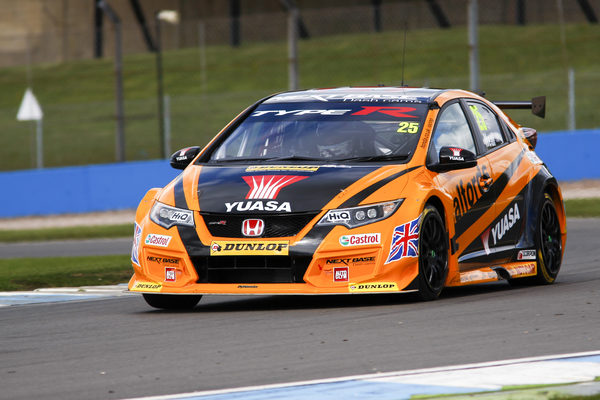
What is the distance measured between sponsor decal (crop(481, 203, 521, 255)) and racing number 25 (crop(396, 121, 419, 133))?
0.93m

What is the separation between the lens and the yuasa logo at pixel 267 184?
27.0 feet

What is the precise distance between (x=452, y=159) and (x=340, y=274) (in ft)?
4.12

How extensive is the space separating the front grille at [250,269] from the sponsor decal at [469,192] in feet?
4.50

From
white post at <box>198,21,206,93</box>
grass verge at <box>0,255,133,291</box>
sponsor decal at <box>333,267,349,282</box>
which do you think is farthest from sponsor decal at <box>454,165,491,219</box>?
white post at <box>198,21,206,93</box>

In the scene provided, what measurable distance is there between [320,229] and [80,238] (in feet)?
40.7

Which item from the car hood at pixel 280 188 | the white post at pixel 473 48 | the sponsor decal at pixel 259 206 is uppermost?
the white post at pixel 473 48

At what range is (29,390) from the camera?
5633 mm

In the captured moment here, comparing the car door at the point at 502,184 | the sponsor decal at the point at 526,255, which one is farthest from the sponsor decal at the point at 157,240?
the sponsor decal at the point at 526,255

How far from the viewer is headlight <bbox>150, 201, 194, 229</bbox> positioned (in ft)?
27.4

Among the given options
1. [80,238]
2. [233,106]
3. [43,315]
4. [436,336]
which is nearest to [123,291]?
[43,315]

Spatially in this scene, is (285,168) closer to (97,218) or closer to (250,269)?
(250,269)

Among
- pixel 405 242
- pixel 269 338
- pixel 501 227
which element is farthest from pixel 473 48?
Answer: pixel 269 338

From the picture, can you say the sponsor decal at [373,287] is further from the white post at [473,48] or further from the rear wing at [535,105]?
the white post at [473,48]

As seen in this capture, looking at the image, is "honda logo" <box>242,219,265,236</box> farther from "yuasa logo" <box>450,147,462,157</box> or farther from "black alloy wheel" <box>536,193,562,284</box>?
"black alloy wheel" <box>536,193,562,284</box>
